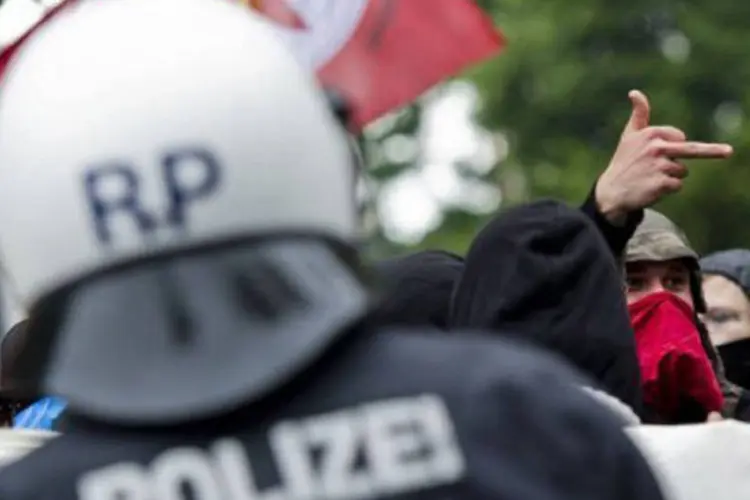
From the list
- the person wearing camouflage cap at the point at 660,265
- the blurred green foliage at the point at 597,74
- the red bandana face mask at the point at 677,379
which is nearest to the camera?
the red bandana face mask at the point at 677,379

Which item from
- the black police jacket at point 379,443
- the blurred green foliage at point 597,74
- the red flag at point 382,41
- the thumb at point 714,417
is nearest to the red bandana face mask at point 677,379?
the thumb at point 714,417

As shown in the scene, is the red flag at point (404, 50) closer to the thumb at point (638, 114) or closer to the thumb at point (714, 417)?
the thumb at point (638, 114)

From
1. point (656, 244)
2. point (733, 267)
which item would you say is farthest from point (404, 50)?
Result: point (733, 267)

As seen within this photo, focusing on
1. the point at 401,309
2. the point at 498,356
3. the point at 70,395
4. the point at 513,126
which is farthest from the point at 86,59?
the point at 513,126

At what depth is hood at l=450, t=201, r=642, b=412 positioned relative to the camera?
13.3 feet

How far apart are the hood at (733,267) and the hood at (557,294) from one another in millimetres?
3205

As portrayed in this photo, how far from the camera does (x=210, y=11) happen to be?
97.6 inches

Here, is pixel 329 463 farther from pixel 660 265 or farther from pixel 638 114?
pixel 660 265

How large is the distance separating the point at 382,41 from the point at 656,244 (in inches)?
46.4

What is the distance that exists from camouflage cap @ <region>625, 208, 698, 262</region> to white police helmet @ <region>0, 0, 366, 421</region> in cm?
333

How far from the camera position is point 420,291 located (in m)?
4.45

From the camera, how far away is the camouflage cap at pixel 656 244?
18.8ft

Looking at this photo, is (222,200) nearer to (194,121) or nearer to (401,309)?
(194,121)

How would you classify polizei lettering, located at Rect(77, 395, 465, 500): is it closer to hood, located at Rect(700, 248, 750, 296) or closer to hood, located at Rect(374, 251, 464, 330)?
hood, located at Rect(374, 251, 464, 330)
